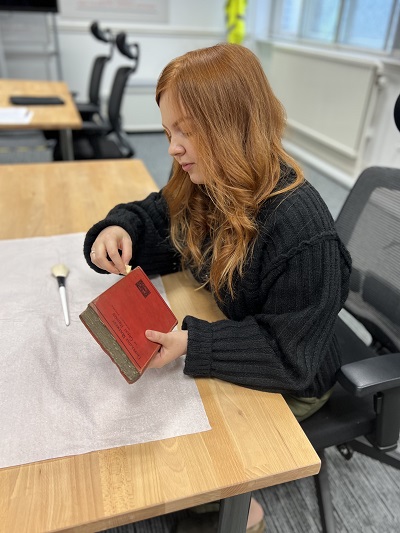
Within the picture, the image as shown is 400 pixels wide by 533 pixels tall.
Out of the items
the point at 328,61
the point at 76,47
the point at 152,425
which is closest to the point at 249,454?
the point at 152,425

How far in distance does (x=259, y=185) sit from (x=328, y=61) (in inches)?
120

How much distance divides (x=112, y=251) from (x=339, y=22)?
341cm

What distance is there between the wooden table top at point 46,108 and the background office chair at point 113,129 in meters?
0.17

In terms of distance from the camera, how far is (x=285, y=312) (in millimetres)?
698

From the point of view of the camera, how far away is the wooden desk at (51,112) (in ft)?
6.96

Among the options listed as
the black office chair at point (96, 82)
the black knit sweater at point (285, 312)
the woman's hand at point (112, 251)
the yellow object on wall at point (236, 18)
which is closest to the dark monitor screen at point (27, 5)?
the black office chair at point (96, 82)

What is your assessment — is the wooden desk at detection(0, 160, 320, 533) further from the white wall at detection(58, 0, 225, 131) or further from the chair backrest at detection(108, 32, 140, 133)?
the white wall at detection(58, 0, 225, 131)

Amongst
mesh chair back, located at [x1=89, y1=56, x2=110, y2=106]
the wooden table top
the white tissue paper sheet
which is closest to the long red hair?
the white tissue paper sheet

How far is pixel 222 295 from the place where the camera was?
823mm

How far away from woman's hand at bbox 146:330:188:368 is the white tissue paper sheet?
0.14ft

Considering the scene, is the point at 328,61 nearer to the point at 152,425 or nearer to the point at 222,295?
the point at 222,295

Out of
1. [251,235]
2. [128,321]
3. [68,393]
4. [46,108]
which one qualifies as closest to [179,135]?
[251,235]

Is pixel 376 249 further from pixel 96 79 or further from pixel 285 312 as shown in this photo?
pixel 96 79

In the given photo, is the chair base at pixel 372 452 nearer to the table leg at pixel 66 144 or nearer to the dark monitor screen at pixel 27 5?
the table leg at pixel 66 144
